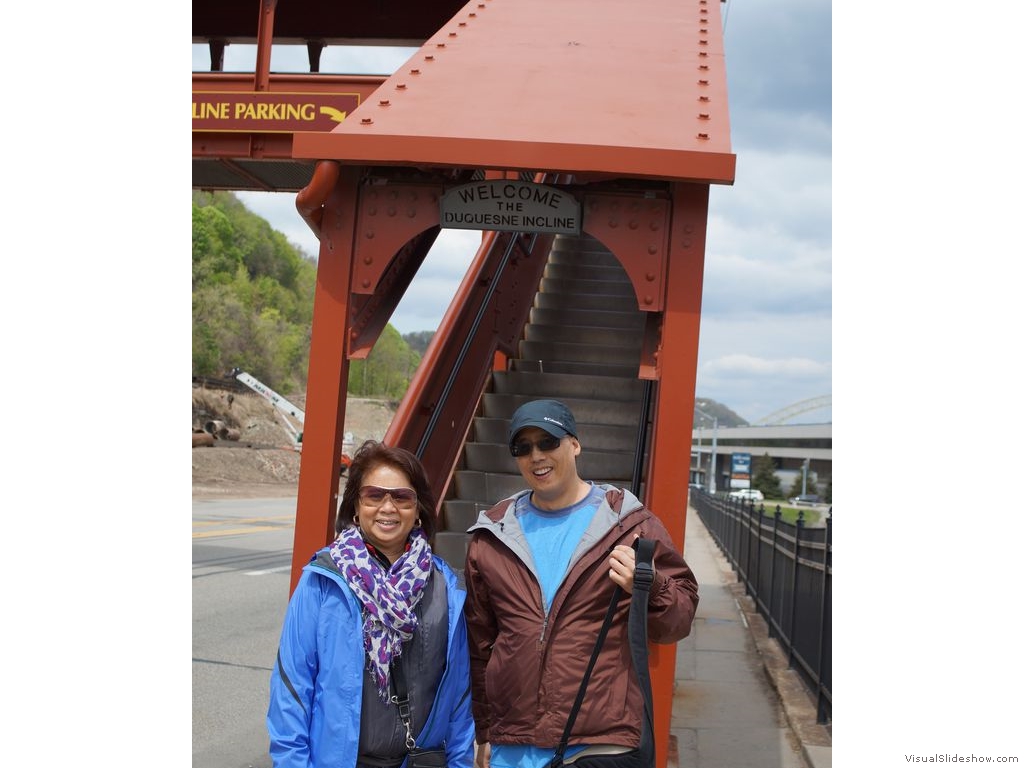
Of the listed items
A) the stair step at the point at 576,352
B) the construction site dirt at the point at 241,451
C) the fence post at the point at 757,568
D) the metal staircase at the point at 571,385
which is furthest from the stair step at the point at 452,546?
the construction site dirt at the point at 241,451

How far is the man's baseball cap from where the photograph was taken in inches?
118

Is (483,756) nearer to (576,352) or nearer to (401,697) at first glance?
(401,697)

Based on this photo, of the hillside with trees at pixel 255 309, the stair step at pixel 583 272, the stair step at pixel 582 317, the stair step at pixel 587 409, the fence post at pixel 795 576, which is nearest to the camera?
the stair step at pixel 587 409

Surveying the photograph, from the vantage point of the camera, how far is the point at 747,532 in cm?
1630

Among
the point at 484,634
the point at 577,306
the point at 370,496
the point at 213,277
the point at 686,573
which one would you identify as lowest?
the point at 484,634

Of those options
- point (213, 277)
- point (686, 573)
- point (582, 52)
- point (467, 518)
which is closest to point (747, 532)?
point (467, 518)

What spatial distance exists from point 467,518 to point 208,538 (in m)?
12.7

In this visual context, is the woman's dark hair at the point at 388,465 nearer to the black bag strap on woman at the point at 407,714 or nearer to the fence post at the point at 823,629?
the black bag strap on woman at the point at 407,714

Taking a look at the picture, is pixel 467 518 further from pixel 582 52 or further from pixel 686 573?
pixel 686 573

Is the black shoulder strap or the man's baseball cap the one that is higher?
the man's baseball cap

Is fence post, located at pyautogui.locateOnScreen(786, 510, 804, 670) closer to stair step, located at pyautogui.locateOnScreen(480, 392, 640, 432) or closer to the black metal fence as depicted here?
the black metal fence

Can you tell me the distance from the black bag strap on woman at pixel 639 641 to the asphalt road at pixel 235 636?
3861mm

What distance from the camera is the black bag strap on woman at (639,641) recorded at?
283 centimetres

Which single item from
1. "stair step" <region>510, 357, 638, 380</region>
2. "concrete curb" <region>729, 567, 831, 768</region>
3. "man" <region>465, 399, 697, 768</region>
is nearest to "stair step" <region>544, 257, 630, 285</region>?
"stair step" <region>510, 357, 638, 380</region>
